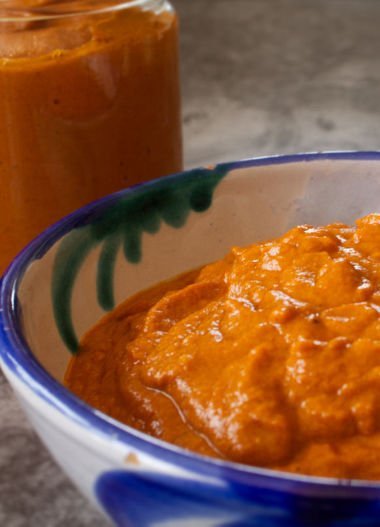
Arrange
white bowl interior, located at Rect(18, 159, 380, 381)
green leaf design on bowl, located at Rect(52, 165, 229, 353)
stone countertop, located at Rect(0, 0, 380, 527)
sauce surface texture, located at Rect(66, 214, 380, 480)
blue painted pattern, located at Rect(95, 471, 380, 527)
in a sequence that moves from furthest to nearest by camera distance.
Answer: stone countertop, located at Rect(0, 0, 380, 527)
white bowl interior, located at Rect(18, 159, 380, 381)
green leaf design on bowl, located at Rect(52, 165, 229, 353)
sauce surface texture, located at Rect(66, 214, 380, 480)
blue painted pattern, located at Rect(95, 471, 380, 527)

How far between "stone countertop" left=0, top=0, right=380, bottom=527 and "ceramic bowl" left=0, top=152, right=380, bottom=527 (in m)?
0.22

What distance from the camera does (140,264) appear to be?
4.09ft

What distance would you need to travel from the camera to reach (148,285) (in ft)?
4.09

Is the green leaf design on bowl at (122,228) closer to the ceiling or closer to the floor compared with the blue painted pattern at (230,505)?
closer to the floor

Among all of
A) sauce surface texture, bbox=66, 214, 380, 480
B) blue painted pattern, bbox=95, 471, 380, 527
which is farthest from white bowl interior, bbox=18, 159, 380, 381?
blue painted pattern, bbox=95, 471, 380, 527

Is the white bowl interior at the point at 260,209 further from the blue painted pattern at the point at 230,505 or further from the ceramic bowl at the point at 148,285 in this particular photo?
the blue painted pattern at the point at 230,505

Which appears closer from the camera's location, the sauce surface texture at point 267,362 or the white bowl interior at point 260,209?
the sauce surface texture at point 267,362

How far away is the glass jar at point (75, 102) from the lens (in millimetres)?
1313

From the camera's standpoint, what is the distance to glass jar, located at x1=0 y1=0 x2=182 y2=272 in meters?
1.31

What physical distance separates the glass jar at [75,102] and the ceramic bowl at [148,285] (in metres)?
0.18

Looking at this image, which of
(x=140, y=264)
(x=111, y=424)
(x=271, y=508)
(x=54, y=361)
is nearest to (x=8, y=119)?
(x=140, y=264)

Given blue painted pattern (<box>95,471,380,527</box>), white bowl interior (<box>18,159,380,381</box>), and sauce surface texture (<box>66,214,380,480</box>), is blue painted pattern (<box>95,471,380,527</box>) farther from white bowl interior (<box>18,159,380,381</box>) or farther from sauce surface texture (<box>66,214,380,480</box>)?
white bowl interior (<box>18,159,380,381</box>)

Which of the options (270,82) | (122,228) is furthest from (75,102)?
(270,82)

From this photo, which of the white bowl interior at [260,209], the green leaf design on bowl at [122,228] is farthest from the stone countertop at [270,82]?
the white bowl interior at [260,209]
